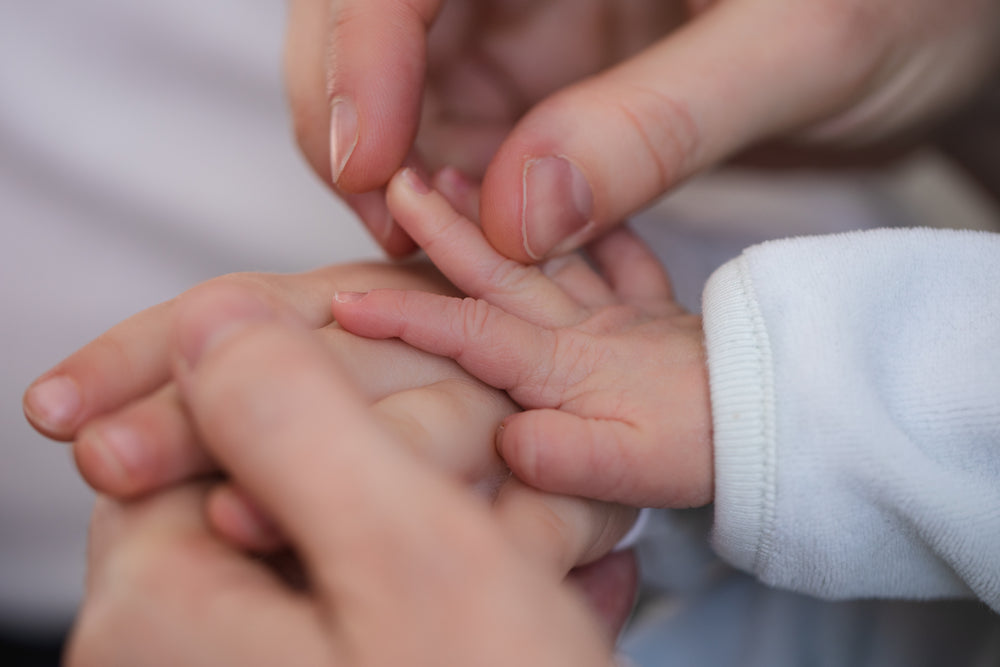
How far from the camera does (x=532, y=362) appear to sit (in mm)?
695

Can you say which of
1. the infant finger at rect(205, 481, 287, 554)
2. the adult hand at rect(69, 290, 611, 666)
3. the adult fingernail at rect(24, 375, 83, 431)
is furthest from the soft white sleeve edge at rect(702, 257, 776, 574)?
the adult fingernail at rect(24, 375, 83, 431)

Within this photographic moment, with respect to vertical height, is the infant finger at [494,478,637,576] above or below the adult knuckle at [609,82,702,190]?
below

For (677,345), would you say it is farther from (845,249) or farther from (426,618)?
(426,618)

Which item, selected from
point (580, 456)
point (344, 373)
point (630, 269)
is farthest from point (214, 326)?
point (630, 269)

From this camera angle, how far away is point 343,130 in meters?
0.76

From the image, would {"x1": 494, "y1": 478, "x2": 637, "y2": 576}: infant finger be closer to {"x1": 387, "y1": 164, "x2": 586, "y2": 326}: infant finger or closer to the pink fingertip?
{"x1": 387, "y1": 164, "x2": 586, "y2": 326}: infant finger

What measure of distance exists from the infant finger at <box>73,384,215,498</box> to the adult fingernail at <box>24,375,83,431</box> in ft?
0.11

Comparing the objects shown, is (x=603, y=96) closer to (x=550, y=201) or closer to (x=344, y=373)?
(x=550, y=201)

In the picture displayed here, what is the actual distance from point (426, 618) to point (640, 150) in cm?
54

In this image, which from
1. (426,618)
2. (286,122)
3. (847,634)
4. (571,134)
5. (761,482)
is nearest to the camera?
(426,618)

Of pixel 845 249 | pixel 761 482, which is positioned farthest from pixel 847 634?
pixel 845 249

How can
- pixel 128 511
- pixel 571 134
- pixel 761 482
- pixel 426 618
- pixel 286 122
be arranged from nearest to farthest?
pixel 426 618, pixel 128 511, pixel 761 482, pixel 571 134, pixel 286 122

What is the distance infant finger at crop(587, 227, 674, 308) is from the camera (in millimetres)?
890

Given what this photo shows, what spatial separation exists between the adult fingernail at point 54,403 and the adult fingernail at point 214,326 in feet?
0.55
